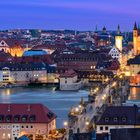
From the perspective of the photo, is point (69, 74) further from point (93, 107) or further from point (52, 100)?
point (93, 107)

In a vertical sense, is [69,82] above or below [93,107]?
above

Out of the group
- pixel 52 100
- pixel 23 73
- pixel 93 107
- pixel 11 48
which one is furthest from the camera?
pixel 11 48

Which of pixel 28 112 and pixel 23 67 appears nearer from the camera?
pixel 28 112

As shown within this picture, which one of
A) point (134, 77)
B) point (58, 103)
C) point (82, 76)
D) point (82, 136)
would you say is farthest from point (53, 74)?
point (82, 136)

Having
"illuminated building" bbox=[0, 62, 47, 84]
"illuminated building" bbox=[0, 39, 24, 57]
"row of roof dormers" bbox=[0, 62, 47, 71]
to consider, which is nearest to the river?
"illuminated building" bbox=[0, 62, 47, 84]

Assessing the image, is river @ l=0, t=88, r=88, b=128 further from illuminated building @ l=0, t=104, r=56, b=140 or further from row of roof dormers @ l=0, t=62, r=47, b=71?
row of roof dormers @ l=0, t=62, r=47, b=71

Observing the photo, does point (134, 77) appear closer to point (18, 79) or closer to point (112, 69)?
point (112, 69)

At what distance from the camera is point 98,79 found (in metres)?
22.6

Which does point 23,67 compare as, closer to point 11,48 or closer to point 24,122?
point 11,48

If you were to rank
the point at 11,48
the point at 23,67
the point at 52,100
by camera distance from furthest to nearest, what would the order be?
1. the point at 11,48
2. the point at 23,67
3. the point at 52,100

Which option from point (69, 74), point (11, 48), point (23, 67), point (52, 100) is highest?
point (11, 48)

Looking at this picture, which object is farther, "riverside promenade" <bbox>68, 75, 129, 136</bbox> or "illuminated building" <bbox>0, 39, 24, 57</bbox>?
"illuminated building" <bbox>0, 39, 24, 57</bbox>

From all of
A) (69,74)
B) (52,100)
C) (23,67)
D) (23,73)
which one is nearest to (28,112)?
(52,100)

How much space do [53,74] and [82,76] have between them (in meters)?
1.06
